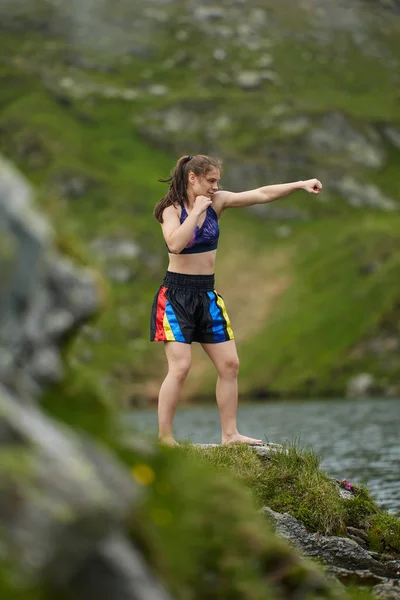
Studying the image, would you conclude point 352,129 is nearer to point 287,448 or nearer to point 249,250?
point 249,250

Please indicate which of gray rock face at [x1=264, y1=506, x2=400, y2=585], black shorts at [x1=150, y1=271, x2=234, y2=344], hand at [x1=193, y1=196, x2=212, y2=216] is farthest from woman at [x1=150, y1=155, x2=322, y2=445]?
gray rock face at [x1=264, y1=506, x2=400, y2=585]

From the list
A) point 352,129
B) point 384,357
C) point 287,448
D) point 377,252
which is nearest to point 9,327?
point 287,448

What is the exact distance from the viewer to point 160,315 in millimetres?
11461

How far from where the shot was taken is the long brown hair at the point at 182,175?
36.9ft

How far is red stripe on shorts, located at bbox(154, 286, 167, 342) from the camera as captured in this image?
1135cm

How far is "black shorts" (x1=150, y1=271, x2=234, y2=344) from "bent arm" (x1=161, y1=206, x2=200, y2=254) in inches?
37.5

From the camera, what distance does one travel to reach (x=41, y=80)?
19312 centimetres

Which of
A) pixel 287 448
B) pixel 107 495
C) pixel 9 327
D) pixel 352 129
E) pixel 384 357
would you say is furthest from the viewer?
pixel 352 129

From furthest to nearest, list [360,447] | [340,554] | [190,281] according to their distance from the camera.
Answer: [360,447] < [190,281] < [340,554]

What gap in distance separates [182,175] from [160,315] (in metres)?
1.79

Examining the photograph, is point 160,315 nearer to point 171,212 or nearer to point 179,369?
point 179,369

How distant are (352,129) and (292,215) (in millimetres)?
30523

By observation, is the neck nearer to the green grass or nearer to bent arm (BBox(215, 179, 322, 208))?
bent arm (BBox(215, 179, 322, 208))

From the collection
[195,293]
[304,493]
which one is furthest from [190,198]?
[304,493]
